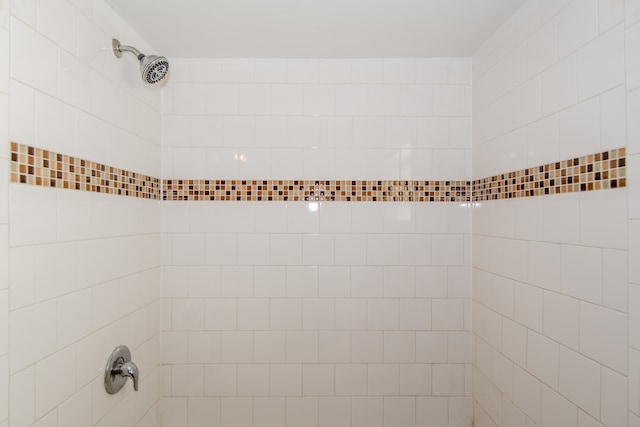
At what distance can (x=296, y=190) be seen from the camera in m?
1.89

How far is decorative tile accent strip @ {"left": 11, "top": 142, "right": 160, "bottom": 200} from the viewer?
0.99 metres

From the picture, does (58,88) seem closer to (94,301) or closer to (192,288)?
(94,301)

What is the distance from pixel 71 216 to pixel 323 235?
3.73 ft

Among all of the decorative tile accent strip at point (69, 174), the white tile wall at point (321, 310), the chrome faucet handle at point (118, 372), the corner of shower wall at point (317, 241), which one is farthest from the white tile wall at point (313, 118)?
the chrome faucet handle at point (118, 372)

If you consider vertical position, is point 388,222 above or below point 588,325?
above

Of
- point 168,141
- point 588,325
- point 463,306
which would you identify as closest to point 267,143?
point 168,141

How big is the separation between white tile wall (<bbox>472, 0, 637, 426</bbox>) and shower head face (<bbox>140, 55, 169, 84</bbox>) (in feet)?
5.04

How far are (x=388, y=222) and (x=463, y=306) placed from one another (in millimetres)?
631

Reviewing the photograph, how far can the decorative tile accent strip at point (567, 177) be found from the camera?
993 millimetres

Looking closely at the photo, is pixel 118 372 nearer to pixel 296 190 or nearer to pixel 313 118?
pixel 296 190

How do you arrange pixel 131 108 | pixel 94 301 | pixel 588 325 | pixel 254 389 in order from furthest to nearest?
1. pixel 254 389
2. pixel 131 108
3. pixel 94 301
4. pixel 588 325

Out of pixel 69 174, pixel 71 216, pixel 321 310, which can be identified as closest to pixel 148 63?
Result: pixel 69 174

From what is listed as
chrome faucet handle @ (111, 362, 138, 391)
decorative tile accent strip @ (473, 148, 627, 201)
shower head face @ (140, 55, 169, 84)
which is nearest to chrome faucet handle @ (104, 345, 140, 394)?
chrome faucet handle @ (111, 362, 138, 391)

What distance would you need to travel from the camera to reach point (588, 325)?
1.08m
